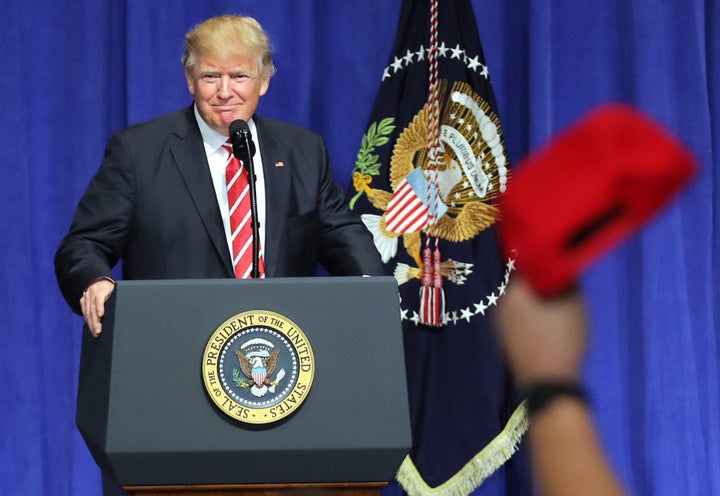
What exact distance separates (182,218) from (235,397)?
0.86m

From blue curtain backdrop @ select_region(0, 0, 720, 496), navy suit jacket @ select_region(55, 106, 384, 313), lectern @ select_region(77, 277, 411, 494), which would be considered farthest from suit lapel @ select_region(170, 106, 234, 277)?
blue curtain backdrop @ select_region(0, 0, 720, 496)

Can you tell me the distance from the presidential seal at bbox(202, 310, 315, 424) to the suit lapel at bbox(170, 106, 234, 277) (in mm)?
721

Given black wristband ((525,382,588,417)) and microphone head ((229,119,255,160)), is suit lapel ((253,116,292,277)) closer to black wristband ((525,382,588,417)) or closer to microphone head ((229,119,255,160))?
microphone head ((229,119,255,160))

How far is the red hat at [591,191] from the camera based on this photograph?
712 millimetres

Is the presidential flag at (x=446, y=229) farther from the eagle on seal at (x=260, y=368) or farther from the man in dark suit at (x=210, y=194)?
the eagle on seal at (x=260, y=368)

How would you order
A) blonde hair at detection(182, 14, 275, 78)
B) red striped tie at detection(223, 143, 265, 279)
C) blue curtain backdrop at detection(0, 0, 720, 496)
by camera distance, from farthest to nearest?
blue curtain backdrop at detection(0, 0, 720, 496) < blonde hair at detection(182, 14, 275, 78) < red striped tie at detection(223, 143, 265, 279)

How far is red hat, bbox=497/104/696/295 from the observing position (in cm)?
71

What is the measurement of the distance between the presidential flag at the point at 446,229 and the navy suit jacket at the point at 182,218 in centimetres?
107

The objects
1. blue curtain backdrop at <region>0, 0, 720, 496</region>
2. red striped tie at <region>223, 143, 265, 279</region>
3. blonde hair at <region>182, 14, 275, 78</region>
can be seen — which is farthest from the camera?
blue curtain backdrop at <region>0, 0, 720, 496</region>

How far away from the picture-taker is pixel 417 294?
413cm

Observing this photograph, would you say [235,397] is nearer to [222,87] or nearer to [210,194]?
[210,194]

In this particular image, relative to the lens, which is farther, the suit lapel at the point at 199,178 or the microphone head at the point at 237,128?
the suit lapel at the point at 199,178

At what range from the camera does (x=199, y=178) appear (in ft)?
9.82

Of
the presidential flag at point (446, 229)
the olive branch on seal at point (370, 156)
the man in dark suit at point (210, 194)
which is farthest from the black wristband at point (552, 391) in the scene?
the olive branch on seal at point (370, 156)
